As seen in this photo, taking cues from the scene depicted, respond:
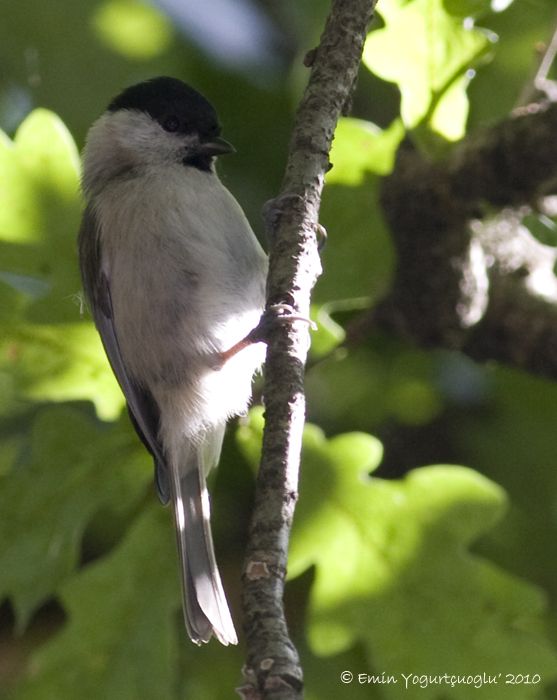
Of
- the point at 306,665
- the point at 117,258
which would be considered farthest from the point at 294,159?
the point at 306,665

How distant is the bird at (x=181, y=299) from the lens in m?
2.31

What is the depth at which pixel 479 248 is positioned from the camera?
2.47 meters

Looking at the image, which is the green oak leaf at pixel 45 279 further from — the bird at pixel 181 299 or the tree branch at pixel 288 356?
the tree branch at pixel 288 356

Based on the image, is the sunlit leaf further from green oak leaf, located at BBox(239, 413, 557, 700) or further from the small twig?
green oak leaf, located at BBox(239, 413, 557, 700)

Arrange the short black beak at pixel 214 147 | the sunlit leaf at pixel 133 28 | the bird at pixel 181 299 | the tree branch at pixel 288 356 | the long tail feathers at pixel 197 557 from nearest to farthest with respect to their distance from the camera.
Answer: the tree branch at pixel 288 356 → the long tail feathers at pixel 197 557 → the bird at pixel 181 299 → the short black beak at pixel 214 147 → the sunlit leaf at pixel 133 28

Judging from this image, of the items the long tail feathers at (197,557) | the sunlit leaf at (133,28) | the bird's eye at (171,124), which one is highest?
the sunlit leaf at (133,28)

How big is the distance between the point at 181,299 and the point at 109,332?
192 mm

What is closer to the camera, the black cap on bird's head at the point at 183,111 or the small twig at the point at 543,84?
the small twig at the point at 543,84

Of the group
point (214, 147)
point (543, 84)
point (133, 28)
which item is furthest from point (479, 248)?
point (133, 28)

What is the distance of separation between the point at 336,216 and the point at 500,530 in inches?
41.1

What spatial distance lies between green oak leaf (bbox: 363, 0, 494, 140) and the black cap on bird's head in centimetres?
47

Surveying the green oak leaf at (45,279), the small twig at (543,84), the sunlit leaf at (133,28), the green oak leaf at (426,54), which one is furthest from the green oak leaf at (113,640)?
the sunlit leaf at (133,28)

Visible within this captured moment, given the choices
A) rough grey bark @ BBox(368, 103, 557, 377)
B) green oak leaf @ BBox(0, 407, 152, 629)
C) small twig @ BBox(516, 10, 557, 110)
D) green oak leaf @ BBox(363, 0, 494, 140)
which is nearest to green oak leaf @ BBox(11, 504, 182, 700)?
green oak leaf @ BBox(0, 407, 152, 629)

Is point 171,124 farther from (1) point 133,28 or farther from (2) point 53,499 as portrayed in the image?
(2) point 53,499
